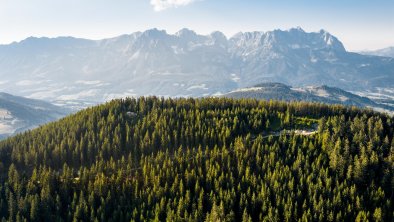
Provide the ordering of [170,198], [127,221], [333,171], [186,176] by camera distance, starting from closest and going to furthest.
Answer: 1. [127,221]
2. [170,198]
3. [186,176]
4. [333,171]

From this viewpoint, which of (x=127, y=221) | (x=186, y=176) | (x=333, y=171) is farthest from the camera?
(x=333, y=171)

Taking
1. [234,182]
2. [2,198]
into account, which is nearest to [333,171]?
[234,182]

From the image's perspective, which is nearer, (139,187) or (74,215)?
(74,215)

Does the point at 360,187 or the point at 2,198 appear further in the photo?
the point at 360,187

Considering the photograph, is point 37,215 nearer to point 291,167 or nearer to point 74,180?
point 74,180

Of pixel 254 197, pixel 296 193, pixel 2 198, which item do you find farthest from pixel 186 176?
pixel 2 198

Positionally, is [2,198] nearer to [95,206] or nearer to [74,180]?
[74,180]

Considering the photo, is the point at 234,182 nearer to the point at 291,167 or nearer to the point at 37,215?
the point at 291,167

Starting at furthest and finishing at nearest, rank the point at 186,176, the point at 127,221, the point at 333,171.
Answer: the point at 333,171 < the point at 186,176 < the point at 127,221

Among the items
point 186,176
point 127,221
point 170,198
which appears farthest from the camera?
point 186,176
